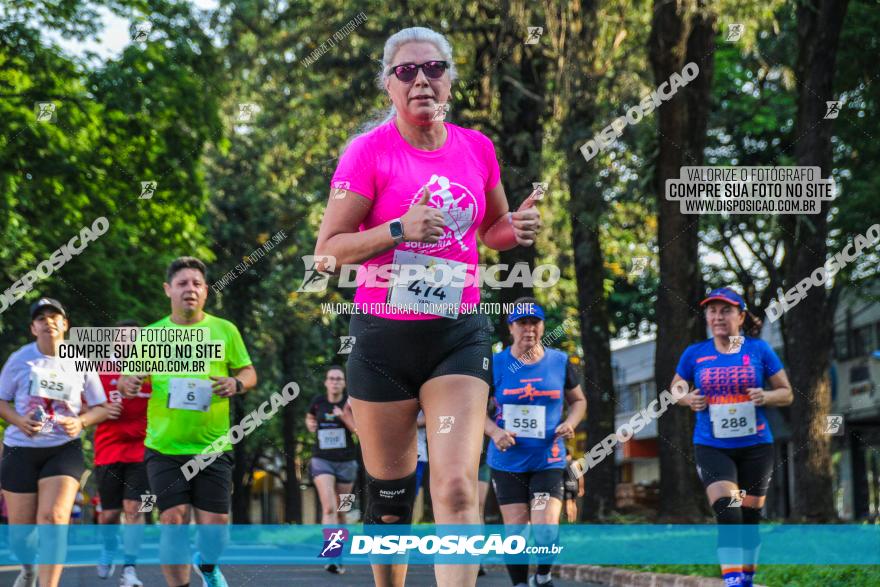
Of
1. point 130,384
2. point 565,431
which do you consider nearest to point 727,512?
point 565,431

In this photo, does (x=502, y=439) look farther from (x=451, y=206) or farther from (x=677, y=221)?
(x=677, y=221)

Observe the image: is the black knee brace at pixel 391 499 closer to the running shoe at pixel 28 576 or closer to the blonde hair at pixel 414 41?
the blonde hair at pixel 414 41

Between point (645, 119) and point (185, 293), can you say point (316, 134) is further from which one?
point (185, 293)

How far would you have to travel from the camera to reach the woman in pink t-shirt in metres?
5.30

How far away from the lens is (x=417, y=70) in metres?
5.48

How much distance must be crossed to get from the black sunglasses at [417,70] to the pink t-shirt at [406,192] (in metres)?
0.22

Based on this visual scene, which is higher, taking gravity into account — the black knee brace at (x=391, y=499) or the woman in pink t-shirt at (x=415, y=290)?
the woman in pink t-shirt at (x=415, y=290)

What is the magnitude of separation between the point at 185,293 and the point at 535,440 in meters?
3.29

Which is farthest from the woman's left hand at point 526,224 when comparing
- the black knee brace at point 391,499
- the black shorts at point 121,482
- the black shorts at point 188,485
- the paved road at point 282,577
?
the paved road at point 282,577

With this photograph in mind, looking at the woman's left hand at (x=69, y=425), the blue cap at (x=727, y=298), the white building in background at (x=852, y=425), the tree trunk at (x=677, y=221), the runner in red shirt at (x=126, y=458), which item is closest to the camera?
the woman's left hand at (x=69, y=425)

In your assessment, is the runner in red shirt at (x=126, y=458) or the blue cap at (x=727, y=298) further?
the runner in red shirt at (x=126, y=458)

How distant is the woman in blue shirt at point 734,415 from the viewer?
9.76m

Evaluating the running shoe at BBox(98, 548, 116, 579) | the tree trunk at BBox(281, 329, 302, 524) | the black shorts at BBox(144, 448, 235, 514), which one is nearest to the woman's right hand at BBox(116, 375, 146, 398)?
the black shorts at BBox(144, 448, 235, 514)

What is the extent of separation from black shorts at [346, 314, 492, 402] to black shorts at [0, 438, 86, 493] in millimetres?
4341
